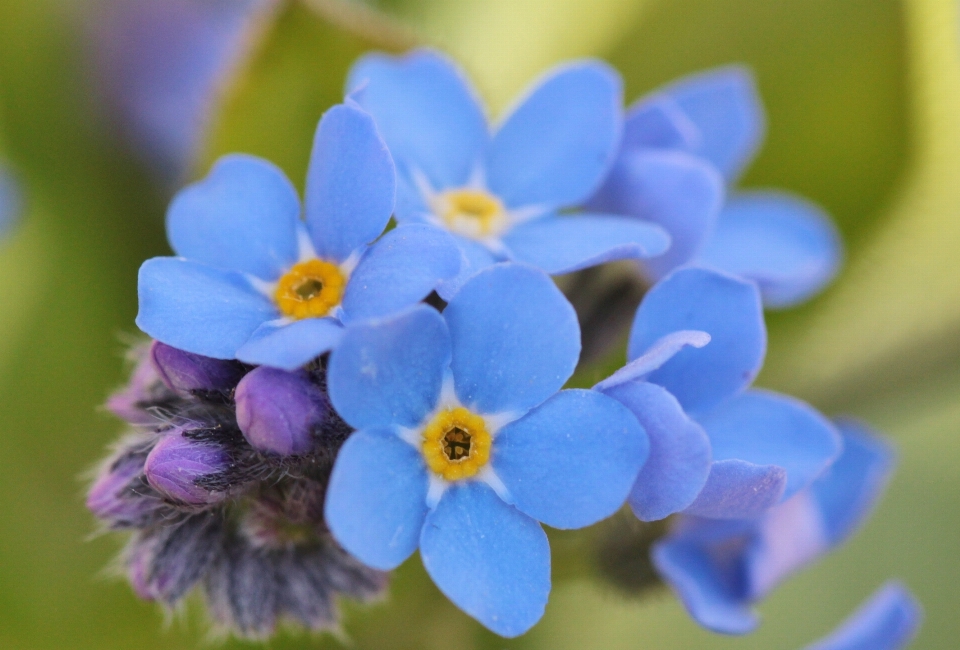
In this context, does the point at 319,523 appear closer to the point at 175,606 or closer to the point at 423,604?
the point at 175,606

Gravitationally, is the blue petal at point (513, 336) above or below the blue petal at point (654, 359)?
above

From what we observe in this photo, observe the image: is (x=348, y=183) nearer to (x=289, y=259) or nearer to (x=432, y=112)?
(x=289, y=259)

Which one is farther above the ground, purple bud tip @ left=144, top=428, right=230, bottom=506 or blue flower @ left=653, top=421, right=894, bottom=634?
purple bud tip @ left=144, top=428, right=230, bottom=506

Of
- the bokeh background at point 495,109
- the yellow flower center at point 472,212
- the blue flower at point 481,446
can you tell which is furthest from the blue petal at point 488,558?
the bokeh background at point 495,109

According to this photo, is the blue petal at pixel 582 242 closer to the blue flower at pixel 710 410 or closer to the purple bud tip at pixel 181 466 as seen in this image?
the blue flower at pixel 710 410

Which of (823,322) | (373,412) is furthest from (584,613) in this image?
(373,412)

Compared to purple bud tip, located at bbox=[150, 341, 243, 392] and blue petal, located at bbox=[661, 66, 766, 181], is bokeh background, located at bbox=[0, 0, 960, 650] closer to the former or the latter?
blue petal, located at bbox=[661, 66, 766, 181]

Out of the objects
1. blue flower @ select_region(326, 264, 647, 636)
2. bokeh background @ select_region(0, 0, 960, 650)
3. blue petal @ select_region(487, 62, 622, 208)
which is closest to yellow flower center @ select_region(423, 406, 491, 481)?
blue flower @ select_region(326, 264, 647, 636)

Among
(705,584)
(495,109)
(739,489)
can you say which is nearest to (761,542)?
(705,584)
